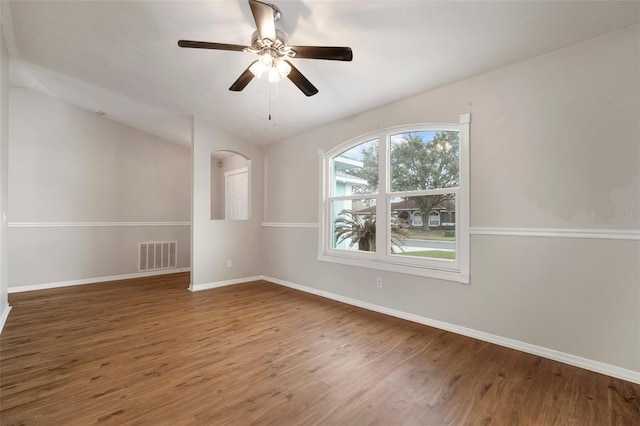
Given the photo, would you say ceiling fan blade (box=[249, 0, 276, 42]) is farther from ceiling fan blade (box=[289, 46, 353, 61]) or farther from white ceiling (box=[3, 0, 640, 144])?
white ceiling (box=[3, 0, 640, 144])

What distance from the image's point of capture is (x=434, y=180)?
317 cm

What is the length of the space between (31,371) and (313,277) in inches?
123

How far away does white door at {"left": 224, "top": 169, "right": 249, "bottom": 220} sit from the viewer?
20.5ft

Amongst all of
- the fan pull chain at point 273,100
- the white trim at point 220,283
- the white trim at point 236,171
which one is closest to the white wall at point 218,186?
the white trim at point 236,171

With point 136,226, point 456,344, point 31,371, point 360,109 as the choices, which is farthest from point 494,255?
point 136,226

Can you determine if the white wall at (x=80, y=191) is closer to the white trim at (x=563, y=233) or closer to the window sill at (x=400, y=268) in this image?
the window sill at (x=400, y=268)

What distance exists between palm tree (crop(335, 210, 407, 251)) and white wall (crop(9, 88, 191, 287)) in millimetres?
3931

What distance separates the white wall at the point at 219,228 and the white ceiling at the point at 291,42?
66 cm

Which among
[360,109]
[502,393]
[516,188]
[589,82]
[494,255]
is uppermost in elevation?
[360,109]

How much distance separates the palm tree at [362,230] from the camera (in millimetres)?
3506

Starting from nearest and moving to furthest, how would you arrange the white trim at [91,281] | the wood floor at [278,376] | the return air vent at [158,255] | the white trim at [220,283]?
the wood floor at [278,376]
the white trim at [91,281]
the white trim at [220,283]
the return air vent at [158,255]

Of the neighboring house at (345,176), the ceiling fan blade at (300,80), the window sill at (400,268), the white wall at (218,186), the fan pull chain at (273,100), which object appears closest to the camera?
the ceiling fan blade at (300,80)

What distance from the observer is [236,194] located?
21.5ft

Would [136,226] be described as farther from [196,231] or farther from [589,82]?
[589,82]
